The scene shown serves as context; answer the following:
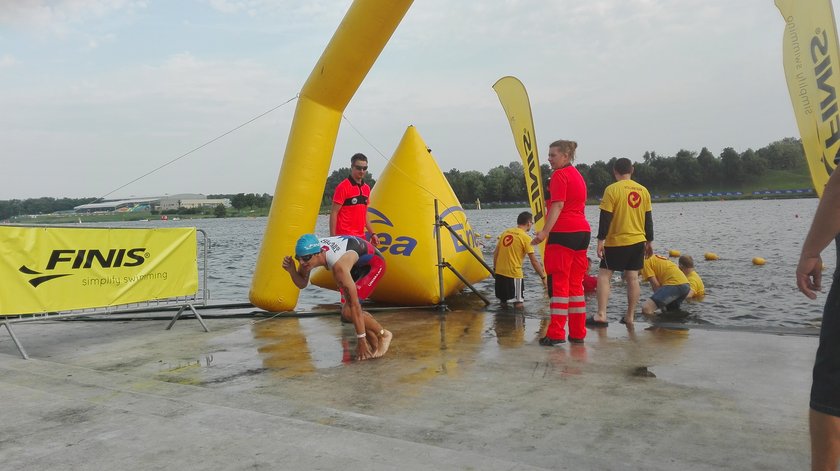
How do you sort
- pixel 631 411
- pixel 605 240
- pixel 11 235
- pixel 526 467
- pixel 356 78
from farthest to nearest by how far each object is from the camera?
pixel 356 78, pixel 605 240, pixel 11 235, pixel 631 411, pixel 526 467

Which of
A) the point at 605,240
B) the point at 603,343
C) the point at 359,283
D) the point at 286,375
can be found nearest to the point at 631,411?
the point at 603,343

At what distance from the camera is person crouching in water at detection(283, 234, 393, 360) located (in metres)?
5.43

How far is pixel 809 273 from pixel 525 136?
836cm

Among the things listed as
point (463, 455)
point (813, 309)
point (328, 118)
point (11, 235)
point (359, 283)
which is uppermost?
point (328, 118)

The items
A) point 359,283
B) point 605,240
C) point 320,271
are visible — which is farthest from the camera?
point 320,271

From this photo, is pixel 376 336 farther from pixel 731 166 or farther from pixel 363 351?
pixel 731 166

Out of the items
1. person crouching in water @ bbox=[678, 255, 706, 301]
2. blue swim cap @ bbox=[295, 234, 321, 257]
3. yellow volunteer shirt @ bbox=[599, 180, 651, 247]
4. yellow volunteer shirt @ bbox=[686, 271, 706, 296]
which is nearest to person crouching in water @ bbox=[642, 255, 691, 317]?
person crouching in water @ bbox=[678, 255, 706, 301]

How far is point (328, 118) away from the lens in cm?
773

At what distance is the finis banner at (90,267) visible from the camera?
5711 mm

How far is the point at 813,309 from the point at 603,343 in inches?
205

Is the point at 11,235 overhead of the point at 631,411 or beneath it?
overhead

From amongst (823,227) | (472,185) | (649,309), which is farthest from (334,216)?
(472,185)

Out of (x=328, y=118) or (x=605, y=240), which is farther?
(x=328, y=118)

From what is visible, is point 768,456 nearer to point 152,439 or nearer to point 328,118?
point 152,439
